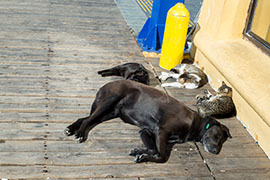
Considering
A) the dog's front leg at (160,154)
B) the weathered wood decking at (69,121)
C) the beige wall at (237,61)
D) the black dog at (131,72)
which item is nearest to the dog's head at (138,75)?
the black dog at (131,72)

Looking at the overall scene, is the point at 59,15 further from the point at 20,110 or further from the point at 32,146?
the point at 32,146

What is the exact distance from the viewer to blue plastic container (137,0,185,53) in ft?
20.0

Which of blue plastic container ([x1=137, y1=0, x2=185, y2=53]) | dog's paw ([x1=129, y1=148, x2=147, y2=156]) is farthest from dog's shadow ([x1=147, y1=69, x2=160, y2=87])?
dog's paw ([x1=129, y1=148, x2=147, y2=156])

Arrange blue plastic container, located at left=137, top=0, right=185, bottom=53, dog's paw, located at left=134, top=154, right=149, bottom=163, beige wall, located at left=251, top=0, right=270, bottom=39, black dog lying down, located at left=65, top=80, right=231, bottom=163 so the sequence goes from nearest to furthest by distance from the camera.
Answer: dog's paw, located at left=134, top=154, right=149, bottom=163 < black dog lying down, located at left=65, top=80, right=231, bottom=163 < beige wall, located at left=251, top=0, right=270, bottom=39 < blue plastic container, located at left=137, top=0, right=185, bottom=53

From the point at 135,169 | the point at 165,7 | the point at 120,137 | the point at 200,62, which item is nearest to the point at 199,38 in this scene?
the point at 200,62

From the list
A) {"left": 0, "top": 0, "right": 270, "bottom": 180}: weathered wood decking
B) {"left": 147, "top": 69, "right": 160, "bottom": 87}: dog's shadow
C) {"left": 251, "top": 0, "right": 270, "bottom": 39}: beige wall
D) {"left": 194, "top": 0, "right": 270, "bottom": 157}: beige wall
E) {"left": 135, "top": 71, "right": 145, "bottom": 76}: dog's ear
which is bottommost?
{"left": 147, "top": 69, "right": 160, "bottom": 87}: dog's shadow

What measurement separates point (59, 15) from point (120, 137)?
479cm

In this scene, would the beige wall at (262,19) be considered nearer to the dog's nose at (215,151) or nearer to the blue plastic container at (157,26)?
the blue plastic container at (157,26)

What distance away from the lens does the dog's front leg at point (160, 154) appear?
327cm

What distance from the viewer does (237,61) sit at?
14.6 feet

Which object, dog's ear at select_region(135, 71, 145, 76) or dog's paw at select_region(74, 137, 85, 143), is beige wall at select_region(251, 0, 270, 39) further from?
dog's paw at select_region(74, 137, 85, 143)

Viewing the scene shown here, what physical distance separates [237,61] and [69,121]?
2507mm

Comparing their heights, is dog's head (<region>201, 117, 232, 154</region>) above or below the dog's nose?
above

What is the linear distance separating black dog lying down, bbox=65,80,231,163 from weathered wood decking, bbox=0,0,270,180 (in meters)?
0.10
